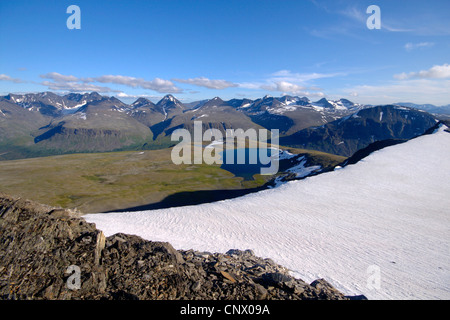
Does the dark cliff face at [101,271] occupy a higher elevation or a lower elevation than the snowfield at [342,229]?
higher

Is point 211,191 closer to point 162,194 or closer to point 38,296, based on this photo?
point 162,194

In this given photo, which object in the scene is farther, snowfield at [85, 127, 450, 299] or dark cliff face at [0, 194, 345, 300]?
snowfield at [85, 127, 450, 299]

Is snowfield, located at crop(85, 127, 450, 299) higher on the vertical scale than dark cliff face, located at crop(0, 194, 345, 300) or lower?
lower

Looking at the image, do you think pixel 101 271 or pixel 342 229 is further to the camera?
pixel 342 229

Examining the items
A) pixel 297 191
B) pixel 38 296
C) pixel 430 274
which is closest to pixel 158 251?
pixel 38 296

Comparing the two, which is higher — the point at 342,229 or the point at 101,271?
the point at 101,271

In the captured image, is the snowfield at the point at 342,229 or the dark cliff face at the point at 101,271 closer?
the dark cliff face at the point at 101,271
